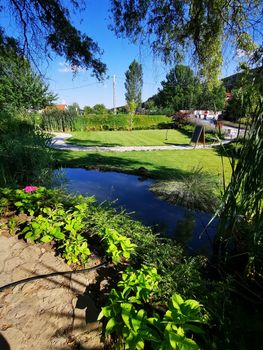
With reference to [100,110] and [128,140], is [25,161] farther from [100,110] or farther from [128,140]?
[100,110]

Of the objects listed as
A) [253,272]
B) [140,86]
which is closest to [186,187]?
[253,272]

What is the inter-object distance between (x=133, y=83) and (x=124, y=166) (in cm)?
4369

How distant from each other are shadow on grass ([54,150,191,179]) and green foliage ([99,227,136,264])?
11.9 ft

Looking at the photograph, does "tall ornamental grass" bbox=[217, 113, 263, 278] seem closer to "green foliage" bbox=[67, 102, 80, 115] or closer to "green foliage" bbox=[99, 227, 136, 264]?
"green foliage" bbox=[99, 227, 136, 264]

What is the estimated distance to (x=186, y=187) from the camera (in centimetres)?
452

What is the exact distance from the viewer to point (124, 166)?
6887 mm

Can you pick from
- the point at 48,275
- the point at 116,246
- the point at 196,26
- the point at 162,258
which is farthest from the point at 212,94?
the point at 48,275

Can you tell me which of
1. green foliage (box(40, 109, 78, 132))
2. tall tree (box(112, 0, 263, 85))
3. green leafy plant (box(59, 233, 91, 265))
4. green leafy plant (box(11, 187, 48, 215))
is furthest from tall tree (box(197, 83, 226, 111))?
green foliage (box(40, 109, 78, 132))

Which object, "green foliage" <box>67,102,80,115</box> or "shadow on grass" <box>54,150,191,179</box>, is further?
"green foliage" <box>67,102,80,115</box>

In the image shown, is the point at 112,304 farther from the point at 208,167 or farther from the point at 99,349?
the point at 208,167

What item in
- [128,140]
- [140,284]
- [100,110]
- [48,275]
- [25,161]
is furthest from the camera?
[100,110]

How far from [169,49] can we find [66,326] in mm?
4500

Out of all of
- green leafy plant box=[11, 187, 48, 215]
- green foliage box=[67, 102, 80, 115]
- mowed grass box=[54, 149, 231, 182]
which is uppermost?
green foliage box=[67, 102, 80, 115]

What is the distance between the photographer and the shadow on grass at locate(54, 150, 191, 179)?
239 inches
